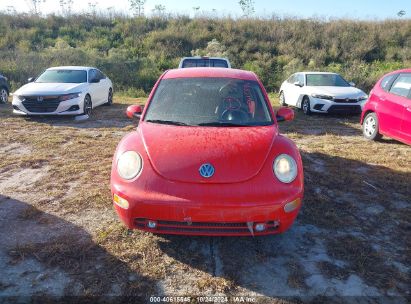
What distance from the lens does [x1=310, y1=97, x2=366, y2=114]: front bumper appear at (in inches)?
445

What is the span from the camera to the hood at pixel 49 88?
32.7 ft

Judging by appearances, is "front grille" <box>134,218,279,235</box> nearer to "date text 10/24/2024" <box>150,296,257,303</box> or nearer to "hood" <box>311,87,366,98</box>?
"date text 10/24/2024" <box>150,296,257,303</box>

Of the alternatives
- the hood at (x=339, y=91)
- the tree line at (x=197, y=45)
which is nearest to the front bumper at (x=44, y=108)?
the hood at (x=339, y=91)

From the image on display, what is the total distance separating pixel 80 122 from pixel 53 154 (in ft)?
11.6

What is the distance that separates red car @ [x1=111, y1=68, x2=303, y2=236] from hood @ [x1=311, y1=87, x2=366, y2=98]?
813 cm

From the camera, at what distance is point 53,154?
6734 millimetres

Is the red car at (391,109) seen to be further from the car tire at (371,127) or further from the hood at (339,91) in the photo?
the hood at (339,91)

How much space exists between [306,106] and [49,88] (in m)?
7.54

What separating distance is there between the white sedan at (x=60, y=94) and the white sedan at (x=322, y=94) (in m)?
6.42

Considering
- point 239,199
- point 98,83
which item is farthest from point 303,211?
point 98,83

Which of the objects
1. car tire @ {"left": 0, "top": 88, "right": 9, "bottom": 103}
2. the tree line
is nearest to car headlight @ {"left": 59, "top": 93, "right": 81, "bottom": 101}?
car tire @ {"left": 0, "top": 88, "right": 9, "bottom": 103}

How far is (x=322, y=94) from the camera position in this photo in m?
11.6

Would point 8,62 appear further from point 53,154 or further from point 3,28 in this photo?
point 53,154

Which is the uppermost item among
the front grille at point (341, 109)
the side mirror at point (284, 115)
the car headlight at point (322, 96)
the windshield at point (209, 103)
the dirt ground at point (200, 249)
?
the windshield at point (209, 103)
